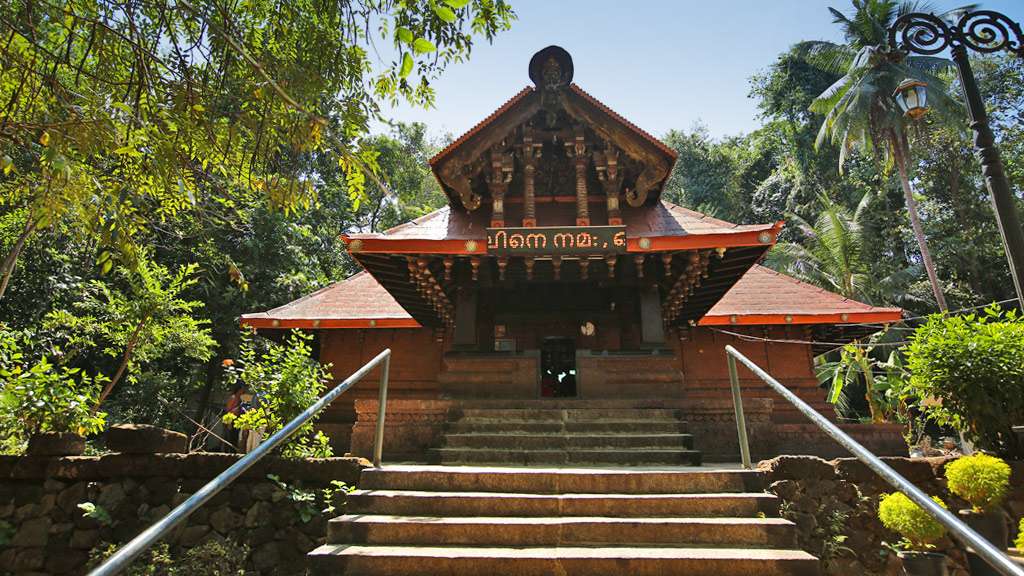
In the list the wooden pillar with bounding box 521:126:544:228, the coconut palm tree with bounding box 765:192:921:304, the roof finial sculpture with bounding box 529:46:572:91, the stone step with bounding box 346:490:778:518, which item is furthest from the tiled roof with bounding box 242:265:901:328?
the coconut palm tree with bounding box 765:192:921:304

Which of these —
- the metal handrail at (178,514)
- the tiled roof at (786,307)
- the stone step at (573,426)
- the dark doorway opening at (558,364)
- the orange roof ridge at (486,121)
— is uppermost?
the orange roof ridge at (486,121)

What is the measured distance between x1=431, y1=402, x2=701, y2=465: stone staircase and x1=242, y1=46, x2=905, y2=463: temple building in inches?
0.8

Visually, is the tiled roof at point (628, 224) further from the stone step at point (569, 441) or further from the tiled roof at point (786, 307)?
the stone step at point (569, 441)

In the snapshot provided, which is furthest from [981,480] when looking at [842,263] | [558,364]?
[842,263]

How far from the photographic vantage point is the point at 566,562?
3076 mm

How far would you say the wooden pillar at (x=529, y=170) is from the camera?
26.2 feet

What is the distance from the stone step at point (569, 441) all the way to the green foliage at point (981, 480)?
216 centimetres

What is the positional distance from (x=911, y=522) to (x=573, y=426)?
2.99 meters

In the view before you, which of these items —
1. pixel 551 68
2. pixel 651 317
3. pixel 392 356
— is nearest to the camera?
pixel 651 317

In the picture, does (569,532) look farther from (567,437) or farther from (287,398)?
(287,398)

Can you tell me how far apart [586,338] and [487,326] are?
1.69m

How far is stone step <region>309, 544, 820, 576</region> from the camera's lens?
306 centimetres

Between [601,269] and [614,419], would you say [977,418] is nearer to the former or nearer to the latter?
[614,419]

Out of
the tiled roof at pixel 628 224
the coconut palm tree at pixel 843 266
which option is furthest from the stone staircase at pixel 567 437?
the coconut palm tree at pixel 843 266
